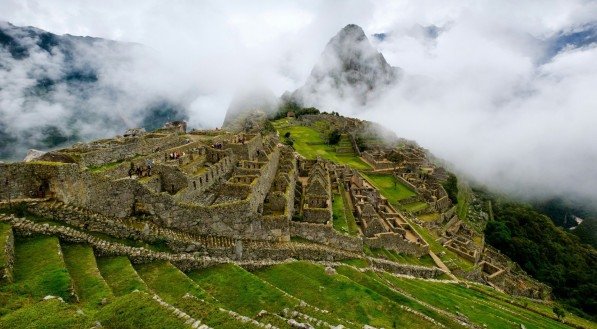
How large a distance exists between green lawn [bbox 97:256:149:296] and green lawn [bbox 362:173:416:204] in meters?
54.8

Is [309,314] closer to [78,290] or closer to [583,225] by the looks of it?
[78,290]

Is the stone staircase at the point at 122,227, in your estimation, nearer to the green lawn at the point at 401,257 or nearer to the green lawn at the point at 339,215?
the green lawn at the point at 339,215

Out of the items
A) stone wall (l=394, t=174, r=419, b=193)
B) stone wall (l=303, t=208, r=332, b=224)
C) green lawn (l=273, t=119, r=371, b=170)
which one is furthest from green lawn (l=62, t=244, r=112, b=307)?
stone wall (l=394, t=174, r=419, b=193)

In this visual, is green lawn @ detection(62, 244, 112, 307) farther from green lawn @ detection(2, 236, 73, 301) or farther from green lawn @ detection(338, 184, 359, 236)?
green lawn @ detection(338, 184, 359, 236)

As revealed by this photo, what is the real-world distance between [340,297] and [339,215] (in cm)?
2028

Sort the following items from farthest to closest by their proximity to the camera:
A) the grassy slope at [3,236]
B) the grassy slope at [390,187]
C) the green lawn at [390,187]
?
the grassy slope at [390,187] → the green lawn at [390,187] → the grassy slope at [3,236]

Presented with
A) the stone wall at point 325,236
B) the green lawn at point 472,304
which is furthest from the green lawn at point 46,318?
the green lawn at point 472,304

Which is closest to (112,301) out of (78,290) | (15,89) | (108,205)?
(78,290)

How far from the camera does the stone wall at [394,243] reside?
3956 centimetres

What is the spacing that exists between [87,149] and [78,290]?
21952mm

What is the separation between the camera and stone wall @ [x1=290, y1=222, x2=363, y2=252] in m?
31.2

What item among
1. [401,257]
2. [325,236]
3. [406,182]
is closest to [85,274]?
[325,236]

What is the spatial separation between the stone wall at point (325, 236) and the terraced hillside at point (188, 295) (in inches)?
136

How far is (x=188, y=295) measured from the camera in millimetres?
16000
